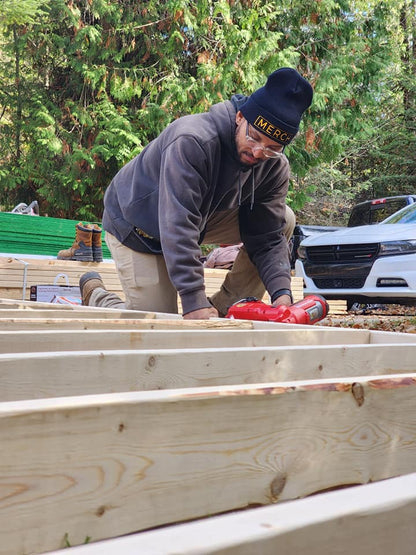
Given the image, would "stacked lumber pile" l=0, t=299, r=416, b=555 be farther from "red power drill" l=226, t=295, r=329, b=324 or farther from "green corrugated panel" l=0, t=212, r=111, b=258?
"green corrugated panel" l=0, t=212, r=111, b=258

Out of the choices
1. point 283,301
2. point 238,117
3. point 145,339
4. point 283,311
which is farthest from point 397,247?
point 145,339

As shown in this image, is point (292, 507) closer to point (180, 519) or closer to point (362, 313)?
point (180, 519)

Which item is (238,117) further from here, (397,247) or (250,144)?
(397,247)

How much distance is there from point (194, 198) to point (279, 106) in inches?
30.7

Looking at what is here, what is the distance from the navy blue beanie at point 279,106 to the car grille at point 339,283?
16.6 ft

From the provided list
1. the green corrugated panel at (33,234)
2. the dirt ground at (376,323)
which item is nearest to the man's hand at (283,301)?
the dirt ground at (376,323)

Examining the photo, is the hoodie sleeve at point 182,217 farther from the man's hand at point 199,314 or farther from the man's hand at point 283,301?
the man's hand at point 283,301

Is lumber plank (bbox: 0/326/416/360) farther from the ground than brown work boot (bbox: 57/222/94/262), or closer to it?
closer to it

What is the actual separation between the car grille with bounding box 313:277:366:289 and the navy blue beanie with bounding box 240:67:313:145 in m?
5.07

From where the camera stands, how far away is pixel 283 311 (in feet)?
13.5

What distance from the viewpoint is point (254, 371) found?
2111 mm

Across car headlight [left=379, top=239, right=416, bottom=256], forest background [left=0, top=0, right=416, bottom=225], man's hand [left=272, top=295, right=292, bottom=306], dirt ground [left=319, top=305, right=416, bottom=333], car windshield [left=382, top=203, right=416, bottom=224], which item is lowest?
dirt ground [left=319, top=305, right=416, bottom=333]

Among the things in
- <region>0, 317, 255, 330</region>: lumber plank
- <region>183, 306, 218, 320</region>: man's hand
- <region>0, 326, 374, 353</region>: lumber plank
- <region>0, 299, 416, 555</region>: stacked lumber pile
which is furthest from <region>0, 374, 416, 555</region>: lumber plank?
<region>183, 306, 218, 320</region>: man's hand

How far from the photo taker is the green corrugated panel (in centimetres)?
1069
